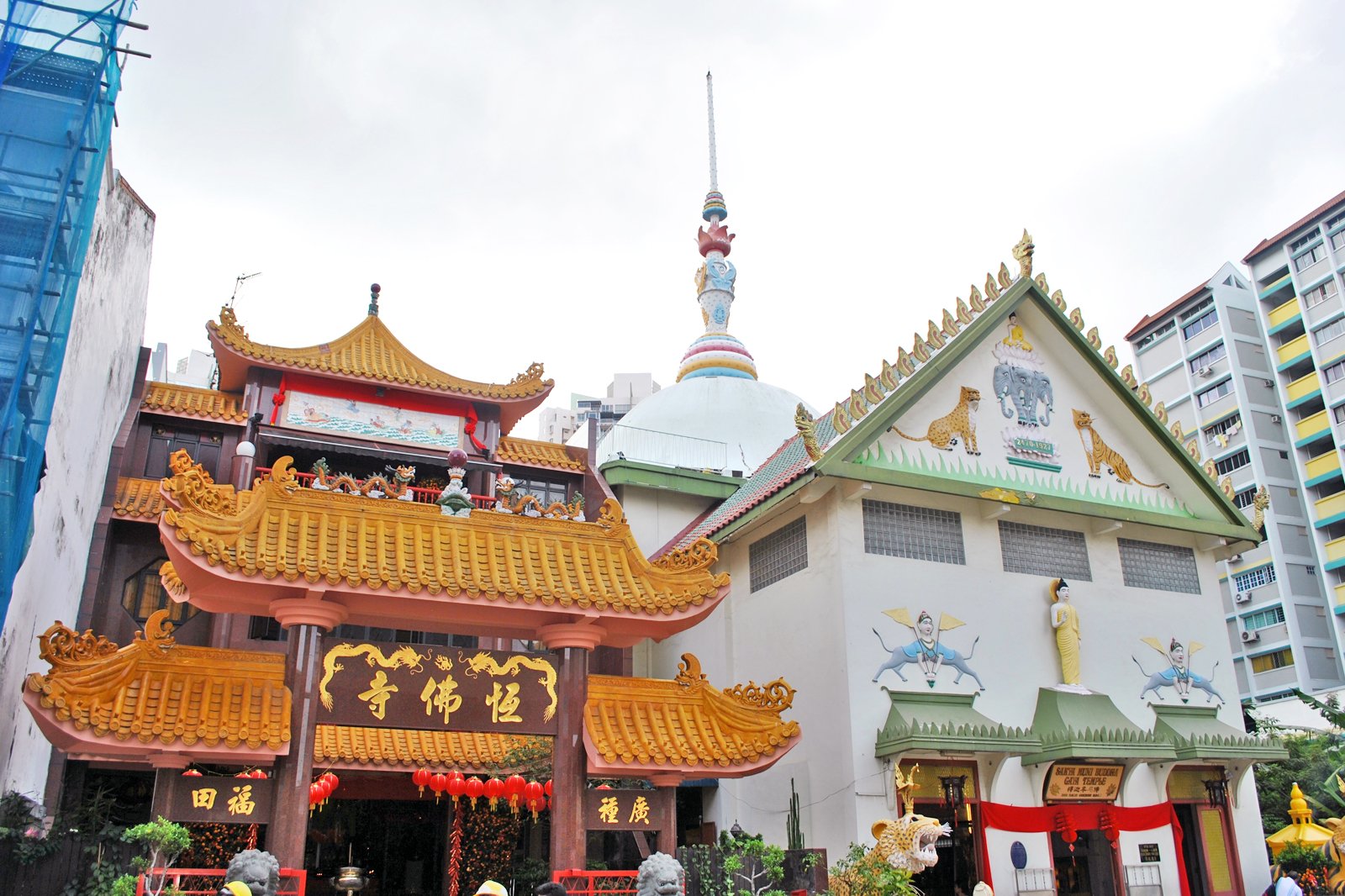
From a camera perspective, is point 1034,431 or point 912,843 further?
point 1034,431

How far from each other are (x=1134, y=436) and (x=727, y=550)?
8.03 meters

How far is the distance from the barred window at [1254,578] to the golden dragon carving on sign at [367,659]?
155ft

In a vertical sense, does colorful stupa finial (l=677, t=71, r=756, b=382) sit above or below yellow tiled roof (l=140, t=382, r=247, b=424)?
above

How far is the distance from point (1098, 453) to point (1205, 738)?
529 centimetres

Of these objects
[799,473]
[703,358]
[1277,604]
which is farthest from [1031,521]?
[1277,604]

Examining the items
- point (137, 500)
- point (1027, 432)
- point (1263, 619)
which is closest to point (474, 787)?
point (137, 500)

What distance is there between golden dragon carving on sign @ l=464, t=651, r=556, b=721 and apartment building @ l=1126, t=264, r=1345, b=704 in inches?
1544

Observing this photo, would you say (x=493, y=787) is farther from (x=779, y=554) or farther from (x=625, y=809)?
(x=779, y=554)

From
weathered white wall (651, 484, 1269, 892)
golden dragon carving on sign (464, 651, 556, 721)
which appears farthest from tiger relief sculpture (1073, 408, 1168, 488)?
golden dragon carving on sign (464, 651, 556, 721)

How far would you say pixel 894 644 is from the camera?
54.5 feet

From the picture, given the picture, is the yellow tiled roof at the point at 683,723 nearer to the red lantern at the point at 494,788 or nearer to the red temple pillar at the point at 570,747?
the red temple pillar at the point at 570,747

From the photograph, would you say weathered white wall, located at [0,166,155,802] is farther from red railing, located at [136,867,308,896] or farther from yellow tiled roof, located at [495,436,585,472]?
yellow tiled roof, located at [495,436,585,472]

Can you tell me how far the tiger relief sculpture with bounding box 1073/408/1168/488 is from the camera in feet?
64.9

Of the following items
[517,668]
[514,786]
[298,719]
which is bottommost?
[514,786]
